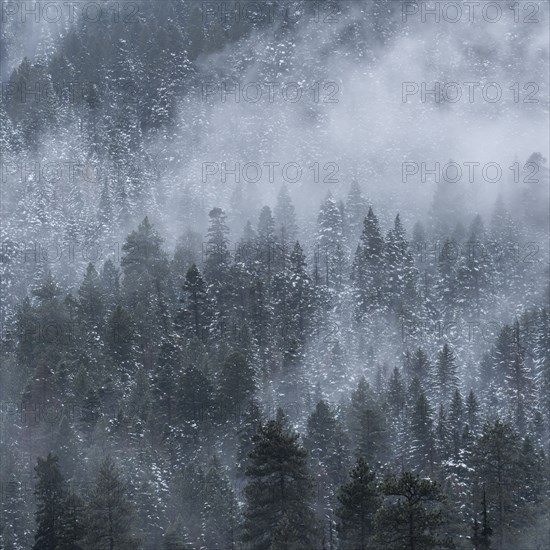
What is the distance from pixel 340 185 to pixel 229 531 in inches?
2916

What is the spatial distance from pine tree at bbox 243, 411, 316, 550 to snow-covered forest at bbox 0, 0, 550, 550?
114 millimetres

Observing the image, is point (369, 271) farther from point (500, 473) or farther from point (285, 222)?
point (500, 473)

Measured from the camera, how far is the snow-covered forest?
59219 millimetres

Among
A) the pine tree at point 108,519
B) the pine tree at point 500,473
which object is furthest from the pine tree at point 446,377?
the pine tree at point 108,519

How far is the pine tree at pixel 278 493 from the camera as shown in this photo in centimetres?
4062

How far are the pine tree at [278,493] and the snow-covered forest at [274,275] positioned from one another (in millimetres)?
114

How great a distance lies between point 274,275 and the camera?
3878 inches

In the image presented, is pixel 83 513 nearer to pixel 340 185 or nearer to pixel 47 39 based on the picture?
pixel 340 185

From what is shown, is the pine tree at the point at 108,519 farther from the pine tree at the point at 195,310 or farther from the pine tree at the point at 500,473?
the pine tree at the point at 195,310

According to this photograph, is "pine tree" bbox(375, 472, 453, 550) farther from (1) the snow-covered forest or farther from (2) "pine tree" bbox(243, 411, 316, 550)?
(2) "pine tree" bbox(243, 411, 316, 550)

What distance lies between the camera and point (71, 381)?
3147 inches

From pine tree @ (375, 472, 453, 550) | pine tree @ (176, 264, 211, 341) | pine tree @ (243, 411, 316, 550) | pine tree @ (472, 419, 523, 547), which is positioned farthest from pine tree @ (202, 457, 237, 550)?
pine tree @ (375, 472, 453, 550)

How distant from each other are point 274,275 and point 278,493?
5834 centimetres

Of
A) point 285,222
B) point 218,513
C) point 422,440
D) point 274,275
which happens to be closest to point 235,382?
point 218,513
